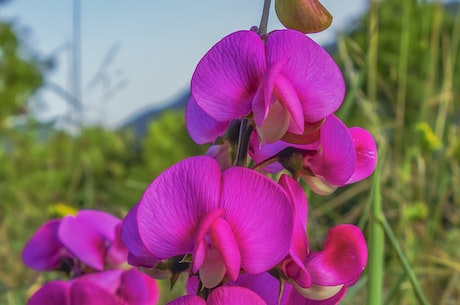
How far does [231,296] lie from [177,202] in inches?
2.3

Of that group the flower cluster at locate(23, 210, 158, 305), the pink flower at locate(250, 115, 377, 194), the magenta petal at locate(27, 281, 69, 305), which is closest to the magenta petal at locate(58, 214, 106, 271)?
the flower cluster at locate(23, 210, 158, 305)

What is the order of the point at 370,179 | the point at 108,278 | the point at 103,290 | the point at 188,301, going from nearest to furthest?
the point at 188,301, the point at 103,290, the point at 108,278, the point at 370,179

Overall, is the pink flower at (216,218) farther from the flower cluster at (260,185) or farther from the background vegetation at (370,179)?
the background vegetation at (370,179)

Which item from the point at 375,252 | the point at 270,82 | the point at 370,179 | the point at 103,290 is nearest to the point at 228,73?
the point at 270,82

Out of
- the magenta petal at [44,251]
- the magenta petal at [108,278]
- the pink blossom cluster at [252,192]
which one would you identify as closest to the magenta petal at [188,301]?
the pink blossom cluster at [252,192]

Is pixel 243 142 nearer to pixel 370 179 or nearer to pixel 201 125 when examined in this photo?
pixel 201 125

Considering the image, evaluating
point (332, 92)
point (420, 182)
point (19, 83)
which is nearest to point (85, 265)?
point (332, 92)

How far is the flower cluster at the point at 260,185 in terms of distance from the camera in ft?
1.24

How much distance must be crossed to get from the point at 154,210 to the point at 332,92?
120mm

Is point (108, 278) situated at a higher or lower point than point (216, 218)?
lower

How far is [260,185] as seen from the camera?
0.37 m

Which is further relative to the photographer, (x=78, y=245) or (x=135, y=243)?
(x=78, y=245)

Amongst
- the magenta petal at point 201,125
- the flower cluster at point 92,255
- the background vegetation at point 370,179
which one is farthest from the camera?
the background vegetation at point 370,179

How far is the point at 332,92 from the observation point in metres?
0.39
